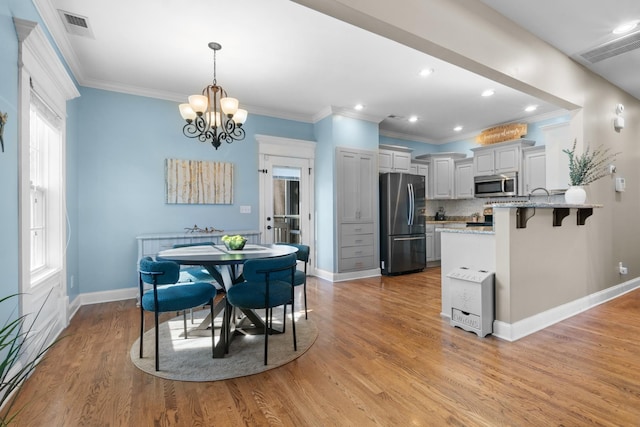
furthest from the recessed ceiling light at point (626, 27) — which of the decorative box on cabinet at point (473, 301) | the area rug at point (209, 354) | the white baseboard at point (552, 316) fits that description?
the area rug at point (209, 354)

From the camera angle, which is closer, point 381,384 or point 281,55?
point 381,384

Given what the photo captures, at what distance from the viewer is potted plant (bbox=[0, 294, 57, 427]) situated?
826mm

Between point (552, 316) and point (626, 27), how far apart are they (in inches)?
106

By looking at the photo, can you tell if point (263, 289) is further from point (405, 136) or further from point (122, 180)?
point (405, 136)

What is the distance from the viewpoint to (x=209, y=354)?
8.16 feet

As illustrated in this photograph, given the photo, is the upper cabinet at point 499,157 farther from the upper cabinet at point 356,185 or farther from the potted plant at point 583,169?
the upper cabinet at point 356,185

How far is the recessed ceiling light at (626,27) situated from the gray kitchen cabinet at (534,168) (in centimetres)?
250

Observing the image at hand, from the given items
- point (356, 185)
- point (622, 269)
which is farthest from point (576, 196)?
point (356, 185)

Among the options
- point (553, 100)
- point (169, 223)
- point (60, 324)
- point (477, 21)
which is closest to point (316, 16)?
point (477, 21)

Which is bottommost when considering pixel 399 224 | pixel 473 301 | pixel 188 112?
pixel 473 301

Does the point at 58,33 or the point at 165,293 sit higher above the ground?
the point at 58,33

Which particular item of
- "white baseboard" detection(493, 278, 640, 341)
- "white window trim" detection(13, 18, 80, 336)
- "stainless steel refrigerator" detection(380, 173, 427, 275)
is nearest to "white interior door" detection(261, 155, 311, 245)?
"stainless steel refrigerator" detection(380, 173, 427, 275)

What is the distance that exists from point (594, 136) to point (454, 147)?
352 cm

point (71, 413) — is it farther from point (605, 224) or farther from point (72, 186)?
point (605, 224)
